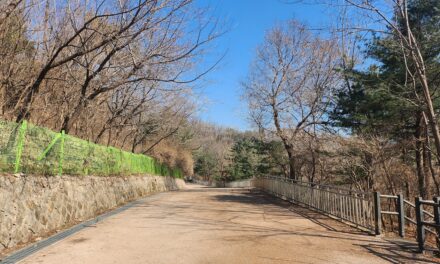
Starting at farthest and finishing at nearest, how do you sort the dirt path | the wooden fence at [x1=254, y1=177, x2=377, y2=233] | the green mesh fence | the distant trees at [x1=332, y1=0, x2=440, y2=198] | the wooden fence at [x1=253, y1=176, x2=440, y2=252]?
the distant trees at [x1=332, y1=0, x2=440, y2=198] → the wooden fence at [x1=254, y1=177, x2=377, y2=233] → the wooden fence at [x1=253, y1=176, x2=440, y2=252] → the green mesh fence → the dirt path

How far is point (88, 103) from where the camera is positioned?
1268cm

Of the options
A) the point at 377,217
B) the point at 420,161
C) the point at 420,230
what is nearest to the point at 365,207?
the point at 377,217

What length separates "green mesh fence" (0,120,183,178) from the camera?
284 inches

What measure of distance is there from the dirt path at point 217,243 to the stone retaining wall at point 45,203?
2.26 feet

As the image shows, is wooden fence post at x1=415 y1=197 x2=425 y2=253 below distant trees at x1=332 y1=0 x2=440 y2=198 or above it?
below

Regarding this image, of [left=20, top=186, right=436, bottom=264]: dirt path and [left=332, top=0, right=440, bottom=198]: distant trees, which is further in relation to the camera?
[left=332, top=0, right=440, bottom=198]: distant trees

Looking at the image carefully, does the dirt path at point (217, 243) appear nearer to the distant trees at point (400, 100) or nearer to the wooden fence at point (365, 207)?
the wooden fence at point (365, 207)

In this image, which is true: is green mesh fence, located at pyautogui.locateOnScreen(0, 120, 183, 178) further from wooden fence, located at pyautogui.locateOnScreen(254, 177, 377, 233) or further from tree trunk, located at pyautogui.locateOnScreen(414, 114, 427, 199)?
tree trunk, located at pyautogui.locateOnScreen(414, 114, 427, 199)

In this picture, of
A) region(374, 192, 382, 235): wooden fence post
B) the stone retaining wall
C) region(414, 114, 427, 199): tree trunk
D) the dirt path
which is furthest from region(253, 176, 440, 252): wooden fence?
the stone retaining wall

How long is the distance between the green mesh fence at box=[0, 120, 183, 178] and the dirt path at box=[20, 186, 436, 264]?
1795 millimetres

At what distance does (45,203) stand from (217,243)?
399 cm

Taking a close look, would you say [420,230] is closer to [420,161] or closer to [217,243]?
[217,243]

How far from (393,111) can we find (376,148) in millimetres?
1670

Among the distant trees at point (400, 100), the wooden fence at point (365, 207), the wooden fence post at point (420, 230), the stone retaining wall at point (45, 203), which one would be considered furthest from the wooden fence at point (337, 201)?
the stone retaining wall at point (45, 203)
